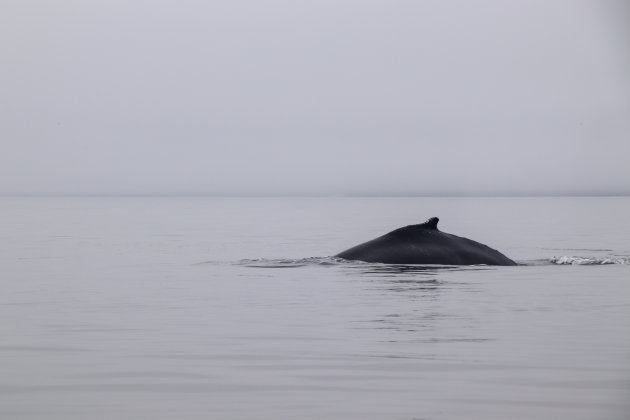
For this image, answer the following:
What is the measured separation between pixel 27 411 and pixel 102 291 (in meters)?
11.1

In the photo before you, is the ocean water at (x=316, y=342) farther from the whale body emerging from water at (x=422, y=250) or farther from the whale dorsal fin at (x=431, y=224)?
the whale dorsal fin at (x=431, y=224)

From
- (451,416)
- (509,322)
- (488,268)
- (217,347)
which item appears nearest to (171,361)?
(217,347)

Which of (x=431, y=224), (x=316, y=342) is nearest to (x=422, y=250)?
(x=431, y=224)

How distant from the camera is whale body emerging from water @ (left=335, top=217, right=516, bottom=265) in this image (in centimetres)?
2522

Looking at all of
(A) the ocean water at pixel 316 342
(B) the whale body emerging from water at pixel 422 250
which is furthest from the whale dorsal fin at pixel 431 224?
(A) the ocean water at pixel 316 342

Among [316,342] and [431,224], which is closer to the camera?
[316,342]

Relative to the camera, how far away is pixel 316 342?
13039 millimetres

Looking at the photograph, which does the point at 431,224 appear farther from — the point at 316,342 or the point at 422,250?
the point at 316,342

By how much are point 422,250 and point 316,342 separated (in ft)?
41.1

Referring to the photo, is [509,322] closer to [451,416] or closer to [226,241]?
[451,416]

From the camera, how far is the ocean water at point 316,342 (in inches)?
365

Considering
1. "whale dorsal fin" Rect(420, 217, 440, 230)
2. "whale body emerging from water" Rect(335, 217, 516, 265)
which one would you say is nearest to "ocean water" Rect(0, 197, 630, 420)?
"whale body emerging from water" Rect(335, 217, 516, 265)

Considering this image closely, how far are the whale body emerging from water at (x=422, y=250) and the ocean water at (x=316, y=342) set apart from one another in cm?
76

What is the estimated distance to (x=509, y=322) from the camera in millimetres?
15055
